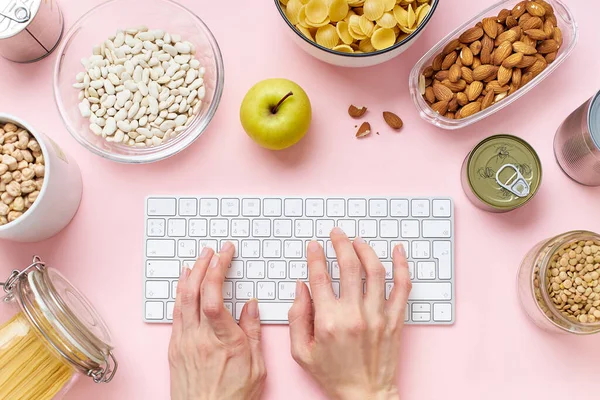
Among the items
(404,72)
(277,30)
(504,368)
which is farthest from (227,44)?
(504,368)

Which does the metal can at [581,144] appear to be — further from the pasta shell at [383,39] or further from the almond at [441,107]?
the pasta shell at [383,39]

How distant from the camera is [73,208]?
0.91 meters

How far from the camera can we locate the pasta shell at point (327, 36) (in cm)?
86

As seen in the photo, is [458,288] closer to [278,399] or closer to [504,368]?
[504,368]

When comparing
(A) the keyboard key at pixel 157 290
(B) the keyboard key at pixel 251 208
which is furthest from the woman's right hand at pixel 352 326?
(A) the keyboard key at pixel 157 290

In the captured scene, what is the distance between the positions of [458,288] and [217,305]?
1.30 feet

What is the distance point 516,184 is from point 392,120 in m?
0.22

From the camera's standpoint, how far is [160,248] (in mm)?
904

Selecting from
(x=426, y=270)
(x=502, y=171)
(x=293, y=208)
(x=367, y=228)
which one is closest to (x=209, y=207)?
(x=293, y=208)

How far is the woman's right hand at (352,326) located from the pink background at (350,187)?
0.15 feet

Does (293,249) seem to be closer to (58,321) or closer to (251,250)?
(251,250)

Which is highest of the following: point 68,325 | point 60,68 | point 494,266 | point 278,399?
point 60,68

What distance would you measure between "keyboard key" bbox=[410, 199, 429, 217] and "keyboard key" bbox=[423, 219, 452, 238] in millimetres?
17

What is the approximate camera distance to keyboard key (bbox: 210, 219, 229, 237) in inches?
35.6
